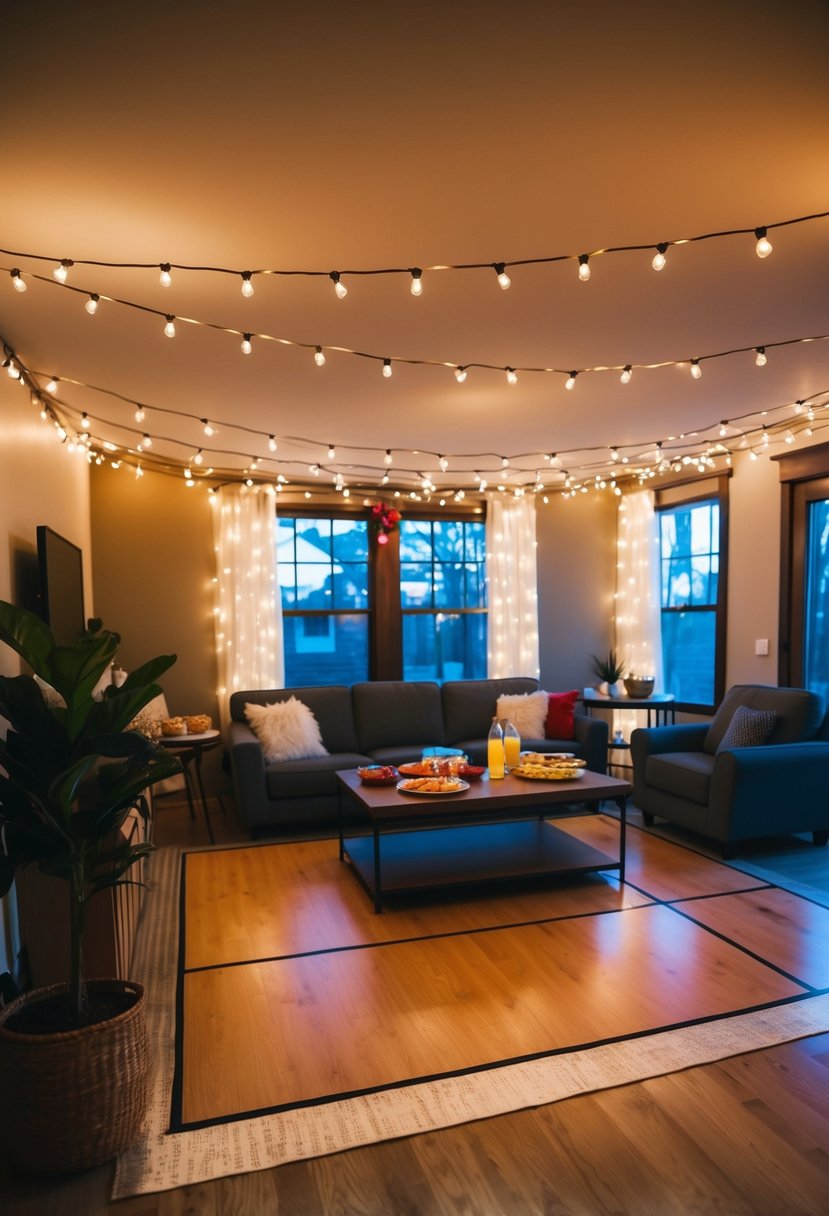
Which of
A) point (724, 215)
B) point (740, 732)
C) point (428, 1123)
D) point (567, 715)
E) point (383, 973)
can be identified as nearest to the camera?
point (428, 1123)

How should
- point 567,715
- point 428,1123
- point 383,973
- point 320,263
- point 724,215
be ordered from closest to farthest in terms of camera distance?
point 428,1123 → point 724,215 → point 320,263 → point 383,973 → point 567,715

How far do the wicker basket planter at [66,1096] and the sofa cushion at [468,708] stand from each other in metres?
4.01

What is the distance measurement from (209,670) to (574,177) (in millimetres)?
4662

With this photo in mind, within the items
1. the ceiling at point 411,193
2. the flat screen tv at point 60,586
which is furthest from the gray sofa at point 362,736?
the ceiling at point 411,193

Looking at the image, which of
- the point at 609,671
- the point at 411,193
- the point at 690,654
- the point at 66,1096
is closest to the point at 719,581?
the point at 690,654

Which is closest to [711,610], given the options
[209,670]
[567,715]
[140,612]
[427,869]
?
[567,715]

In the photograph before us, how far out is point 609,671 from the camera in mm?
6410

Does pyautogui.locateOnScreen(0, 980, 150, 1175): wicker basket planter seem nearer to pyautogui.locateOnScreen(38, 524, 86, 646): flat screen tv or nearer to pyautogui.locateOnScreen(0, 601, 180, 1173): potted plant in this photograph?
pyautogui.locateOnScreen(0, 601, 180, 1173): potted plant

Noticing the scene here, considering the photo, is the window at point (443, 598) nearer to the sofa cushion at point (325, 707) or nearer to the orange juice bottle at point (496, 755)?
the sofa cushion at point (325, 707)

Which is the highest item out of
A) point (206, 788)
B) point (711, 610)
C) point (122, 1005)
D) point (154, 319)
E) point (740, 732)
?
point (154, 319)

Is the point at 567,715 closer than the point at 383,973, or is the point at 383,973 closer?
the point at 383,973

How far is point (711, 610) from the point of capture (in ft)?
19.9

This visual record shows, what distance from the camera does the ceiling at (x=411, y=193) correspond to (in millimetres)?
1581

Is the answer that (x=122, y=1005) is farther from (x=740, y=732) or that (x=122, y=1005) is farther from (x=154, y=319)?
(x=740, y=732)
